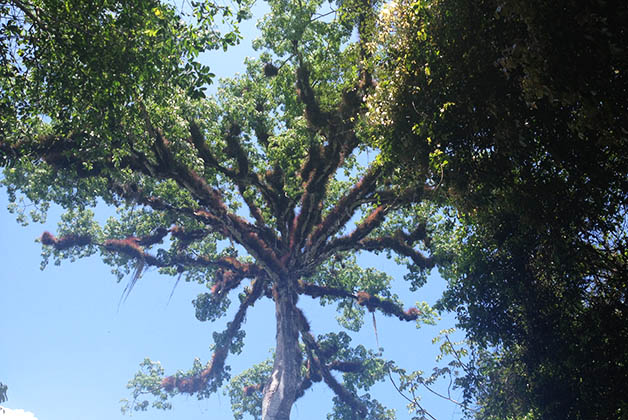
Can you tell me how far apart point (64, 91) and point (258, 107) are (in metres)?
8.69

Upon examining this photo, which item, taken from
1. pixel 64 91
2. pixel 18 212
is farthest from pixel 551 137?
pixel 18 212

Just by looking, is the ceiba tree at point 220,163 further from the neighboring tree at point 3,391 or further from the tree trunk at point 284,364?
the neighboring tree at point 3,391

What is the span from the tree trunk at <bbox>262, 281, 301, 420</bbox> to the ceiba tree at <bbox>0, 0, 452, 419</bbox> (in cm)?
7

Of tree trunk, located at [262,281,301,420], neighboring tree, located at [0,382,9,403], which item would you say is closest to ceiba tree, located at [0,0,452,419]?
tree trunk, located at [262,281,301,420]

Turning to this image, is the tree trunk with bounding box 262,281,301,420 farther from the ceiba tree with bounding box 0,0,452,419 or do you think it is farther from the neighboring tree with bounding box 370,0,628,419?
the neighboring tree with bounding box 370,0,628,419

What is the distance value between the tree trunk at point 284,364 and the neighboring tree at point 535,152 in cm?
876

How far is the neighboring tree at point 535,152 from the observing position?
13.8ft

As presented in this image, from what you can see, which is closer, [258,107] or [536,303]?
[536,303]

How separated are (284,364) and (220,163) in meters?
8.52

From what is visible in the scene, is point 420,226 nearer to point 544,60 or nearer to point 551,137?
point 551,137

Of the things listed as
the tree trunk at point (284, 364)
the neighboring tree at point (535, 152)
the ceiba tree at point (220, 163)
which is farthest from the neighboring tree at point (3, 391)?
the neighboring tree at point (535, 152)

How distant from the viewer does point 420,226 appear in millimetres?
15406

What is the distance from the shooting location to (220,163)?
14.9 meters

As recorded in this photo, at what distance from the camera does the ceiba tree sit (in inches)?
292
